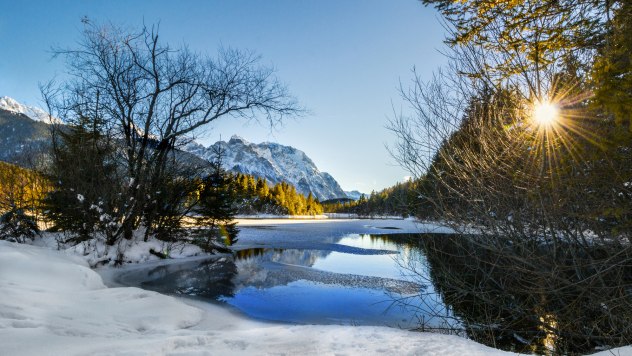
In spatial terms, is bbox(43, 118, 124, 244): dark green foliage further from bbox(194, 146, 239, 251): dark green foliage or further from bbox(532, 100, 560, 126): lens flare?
bbox(532, 100, 560, 126): lens flare

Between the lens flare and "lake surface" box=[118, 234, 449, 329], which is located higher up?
the lens flare

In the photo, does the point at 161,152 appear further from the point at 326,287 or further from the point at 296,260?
the point at 326,287

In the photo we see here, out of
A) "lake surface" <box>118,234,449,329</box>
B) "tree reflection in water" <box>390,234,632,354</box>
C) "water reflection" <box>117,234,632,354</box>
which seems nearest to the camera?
"tree reflection in water" <box>390,234,632,354</box>

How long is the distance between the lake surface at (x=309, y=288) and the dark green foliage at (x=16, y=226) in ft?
18.2

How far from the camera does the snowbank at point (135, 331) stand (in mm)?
3660

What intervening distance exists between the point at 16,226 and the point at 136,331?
11666 mm

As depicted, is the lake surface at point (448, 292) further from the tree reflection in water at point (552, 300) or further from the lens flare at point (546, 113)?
the lens flare at point (546, 113)

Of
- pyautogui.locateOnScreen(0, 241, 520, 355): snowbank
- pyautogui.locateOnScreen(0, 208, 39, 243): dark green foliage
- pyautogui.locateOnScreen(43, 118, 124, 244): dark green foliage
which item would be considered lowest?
pyautogui.locateOnScreen(0, 241, 520, 355): snowbank

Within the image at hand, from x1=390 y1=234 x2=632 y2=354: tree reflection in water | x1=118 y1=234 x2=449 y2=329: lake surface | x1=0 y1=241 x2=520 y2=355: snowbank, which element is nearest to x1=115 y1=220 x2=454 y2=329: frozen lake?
x1=118 y1=234 x2=449 y2=329: lake surface

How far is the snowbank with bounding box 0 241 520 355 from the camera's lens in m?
3.66

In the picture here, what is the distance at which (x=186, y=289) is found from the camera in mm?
9305

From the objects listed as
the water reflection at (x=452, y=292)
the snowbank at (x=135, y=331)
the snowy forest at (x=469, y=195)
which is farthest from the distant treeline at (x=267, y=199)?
the snowbank at (x=135, y=331)

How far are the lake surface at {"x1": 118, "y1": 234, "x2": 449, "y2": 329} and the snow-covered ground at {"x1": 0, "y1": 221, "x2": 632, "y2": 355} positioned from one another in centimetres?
173

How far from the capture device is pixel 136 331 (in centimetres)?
480
